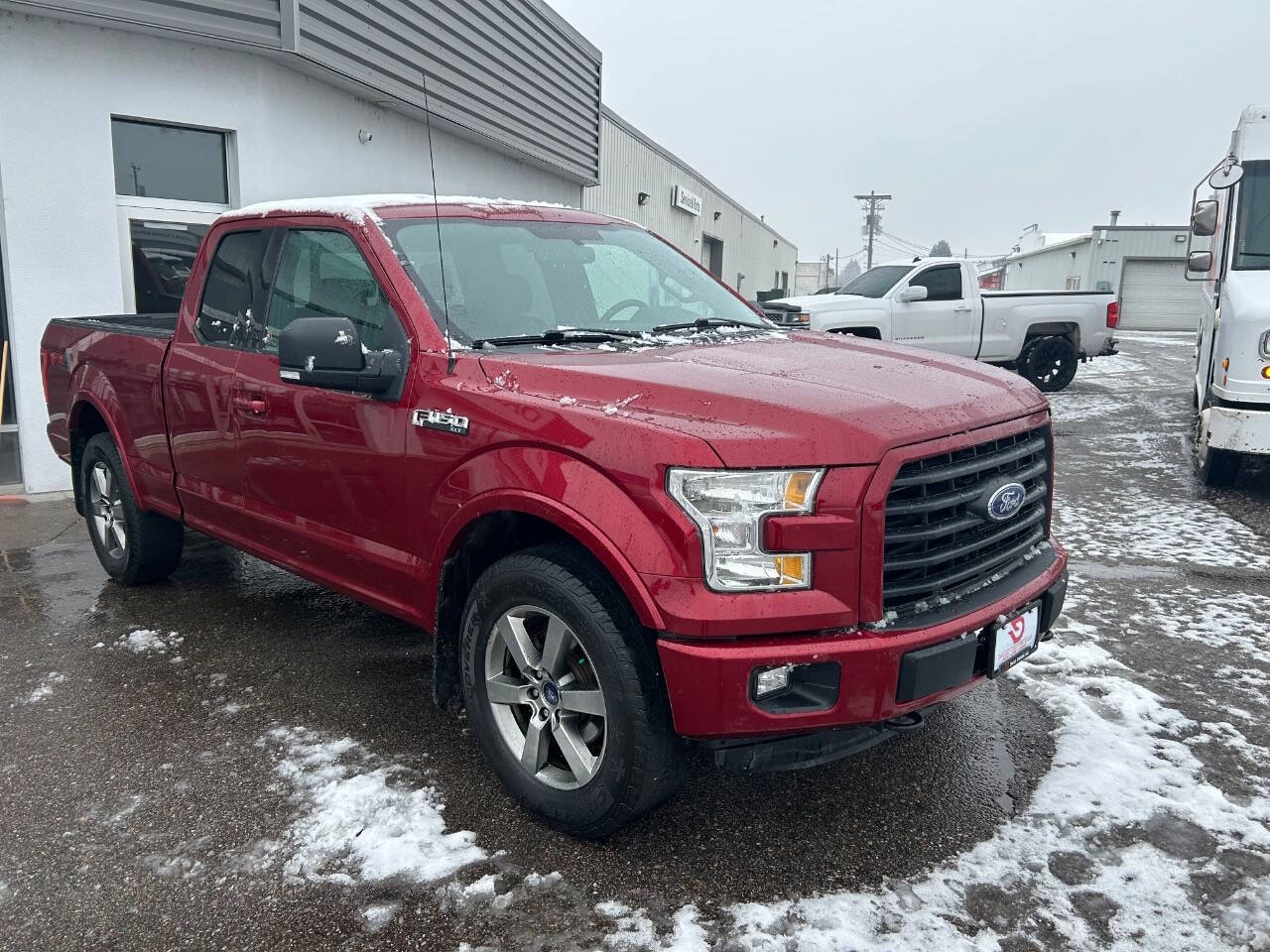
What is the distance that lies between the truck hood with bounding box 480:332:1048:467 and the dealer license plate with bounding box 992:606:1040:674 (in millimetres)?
598

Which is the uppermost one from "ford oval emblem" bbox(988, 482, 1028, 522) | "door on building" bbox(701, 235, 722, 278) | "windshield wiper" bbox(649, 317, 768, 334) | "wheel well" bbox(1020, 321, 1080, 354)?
"door on building" bbox(701, 235, 722, 278)

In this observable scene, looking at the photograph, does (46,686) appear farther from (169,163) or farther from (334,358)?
(169,163)

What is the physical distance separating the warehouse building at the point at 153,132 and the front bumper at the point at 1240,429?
7949 millimetres

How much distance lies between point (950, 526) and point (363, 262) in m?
2.24

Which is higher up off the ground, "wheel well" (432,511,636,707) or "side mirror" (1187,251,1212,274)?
"side mirror" (1187,251,1212,274)

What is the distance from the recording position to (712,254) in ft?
105

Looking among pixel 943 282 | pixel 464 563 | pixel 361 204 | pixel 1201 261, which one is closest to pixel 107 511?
pixel 361 204

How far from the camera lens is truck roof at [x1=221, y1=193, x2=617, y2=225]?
3.57 m

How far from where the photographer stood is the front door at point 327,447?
327 cm

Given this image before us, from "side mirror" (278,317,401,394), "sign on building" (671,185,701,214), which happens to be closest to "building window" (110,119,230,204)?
"side mirror" (278,317,401,394)

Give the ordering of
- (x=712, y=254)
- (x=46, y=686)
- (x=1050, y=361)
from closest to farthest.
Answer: (x=46, y=686) → (x=1050, y=361) → (x=712, y=254)

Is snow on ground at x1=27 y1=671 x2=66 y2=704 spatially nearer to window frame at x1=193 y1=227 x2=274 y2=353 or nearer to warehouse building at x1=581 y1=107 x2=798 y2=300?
window frame at x1=193 y1=227 x2=274 y2=353

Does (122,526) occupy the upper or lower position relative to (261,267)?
lower

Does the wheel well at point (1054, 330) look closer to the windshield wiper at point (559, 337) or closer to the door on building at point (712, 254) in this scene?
the windshield wiper at point (559, 337)
